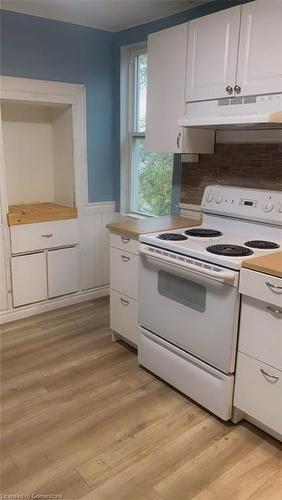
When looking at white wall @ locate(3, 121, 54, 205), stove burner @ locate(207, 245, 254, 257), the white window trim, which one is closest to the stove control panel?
stove burner @ locate(207, 245, 254, 257)

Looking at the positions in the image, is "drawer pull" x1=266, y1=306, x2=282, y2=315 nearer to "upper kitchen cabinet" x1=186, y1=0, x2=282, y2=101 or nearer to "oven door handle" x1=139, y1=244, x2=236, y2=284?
"oven door handle" x1=139, y1=244, x2=236, y2=284

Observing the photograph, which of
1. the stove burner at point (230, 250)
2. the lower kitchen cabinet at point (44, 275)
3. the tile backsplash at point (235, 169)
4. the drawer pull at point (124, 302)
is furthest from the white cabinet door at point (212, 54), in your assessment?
the lower kitchen cabinet at point (44, 275)

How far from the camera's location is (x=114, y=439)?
1923 millimetres

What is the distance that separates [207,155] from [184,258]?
1025 millimetres

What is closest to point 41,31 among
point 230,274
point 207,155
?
point 207,155

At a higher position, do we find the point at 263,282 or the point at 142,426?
the point at 263,282

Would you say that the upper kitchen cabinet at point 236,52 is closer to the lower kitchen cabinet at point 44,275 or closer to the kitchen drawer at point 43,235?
the kitchen drawer at point 43,235

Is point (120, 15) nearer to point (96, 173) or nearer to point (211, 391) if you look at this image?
point (96, 173)

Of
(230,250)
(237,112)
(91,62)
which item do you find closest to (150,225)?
(230,250)

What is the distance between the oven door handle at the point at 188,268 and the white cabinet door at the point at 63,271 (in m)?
1.29

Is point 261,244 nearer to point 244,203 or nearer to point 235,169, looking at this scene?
point 244,203

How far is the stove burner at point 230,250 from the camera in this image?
1902 millimetres

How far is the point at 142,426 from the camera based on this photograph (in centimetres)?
201

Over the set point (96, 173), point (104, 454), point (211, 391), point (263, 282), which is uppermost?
point (96, 173)
